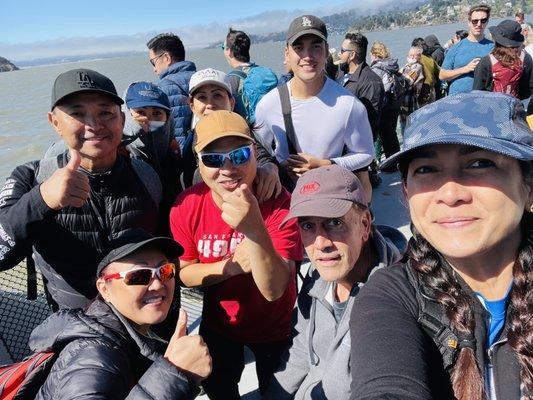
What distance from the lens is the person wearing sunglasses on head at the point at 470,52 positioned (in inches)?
226

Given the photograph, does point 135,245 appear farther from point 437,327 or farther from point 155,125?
point 155,125

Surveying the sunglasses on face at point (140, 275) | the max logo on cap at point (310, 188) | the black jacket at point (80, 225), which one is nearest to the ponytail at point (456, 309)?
the max logo on cap at point (310, 188)

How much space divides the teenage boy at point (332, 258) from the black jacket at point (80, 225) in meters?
0.93

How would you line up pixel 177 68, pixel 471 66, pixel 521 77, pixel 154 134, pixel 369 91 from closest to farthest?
pixel 154 134 → pixel 177 68 → pixel 521 77 → pixel 369 91 → pixel 471 66

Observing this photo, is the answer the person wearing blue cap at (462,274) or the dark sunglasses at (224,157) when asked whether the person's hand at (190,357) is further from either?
the dark sunglasses at (224,157)

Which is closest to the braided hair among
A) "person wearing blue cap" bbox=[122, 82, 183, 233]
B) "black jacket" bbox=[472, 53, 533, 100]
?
"person wearing blue cap" bbox=[122, 82, 183, 233]

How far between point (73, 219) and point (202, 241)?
64 centimetres

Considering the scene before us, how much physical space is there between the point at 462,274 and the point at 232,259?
105 cm

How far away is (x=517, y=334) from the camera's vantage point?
1.17 metres

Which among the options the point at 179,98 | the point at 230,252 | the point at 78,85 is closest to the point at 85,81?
the point at 78,85

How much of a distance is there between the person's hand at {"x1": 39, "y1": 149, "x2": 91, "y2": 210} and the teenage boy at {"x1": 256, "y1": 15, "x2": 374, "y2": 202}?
1231mm

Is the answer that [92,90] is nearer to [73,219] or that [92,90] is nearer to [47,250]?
[73,219]

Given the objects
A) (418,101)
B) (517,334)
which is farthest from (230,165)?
(418,101)

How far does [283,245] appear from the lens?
2.06 meters
